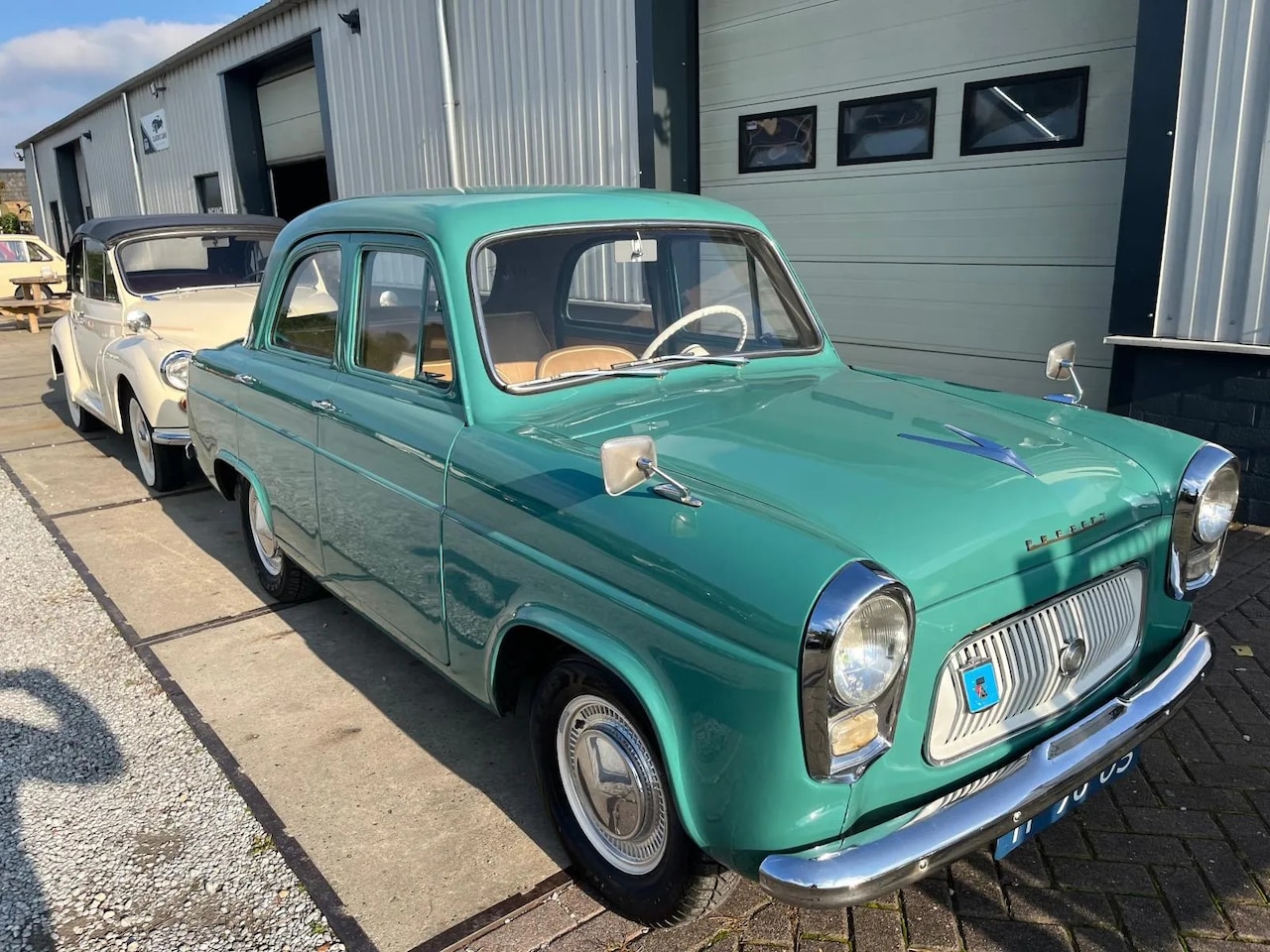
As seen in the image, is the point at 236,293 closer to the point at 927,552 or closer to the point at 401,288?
the point at 401,288

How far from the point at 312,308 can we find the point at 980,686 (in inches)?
112

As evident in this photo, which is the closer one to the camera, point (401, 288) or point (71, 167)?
point (401, 288)

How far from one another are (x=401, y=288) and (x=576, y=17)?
20.6 feet

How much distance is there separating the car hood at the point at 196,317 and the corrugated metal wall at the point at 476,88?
337cm

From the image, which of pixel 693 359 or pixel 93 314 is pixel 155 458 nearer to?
pixel 93 314

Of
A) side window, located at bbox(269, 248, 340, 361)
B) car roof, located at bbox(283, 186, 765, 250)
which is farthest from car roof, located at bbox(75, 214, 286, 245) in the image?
car roof, located at bbox(283, 186, 765, 250)

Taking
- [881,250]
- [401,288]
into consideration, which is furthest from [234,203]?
[401,288]

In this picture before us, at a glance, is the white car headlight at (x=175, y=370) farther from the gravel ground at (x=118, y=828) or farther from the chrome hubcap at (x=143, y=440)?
the gravel ground at (x=118, y=828)

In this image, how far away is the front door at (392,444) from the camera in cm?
286

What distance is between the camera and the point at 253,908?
2.55 metres

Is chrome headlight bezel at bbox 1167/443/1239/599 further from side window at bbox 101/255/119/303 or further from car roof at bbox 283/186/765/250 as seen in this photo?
side window at bbox 101/255/119/303

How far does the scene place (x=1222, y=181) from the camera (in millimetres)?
4738

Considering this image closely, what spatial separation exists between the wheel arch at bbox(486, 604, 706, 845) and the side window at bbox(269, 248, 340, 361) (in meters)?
1.47

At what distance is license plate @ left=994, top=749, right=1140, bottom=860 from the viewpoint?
210 centimetres
